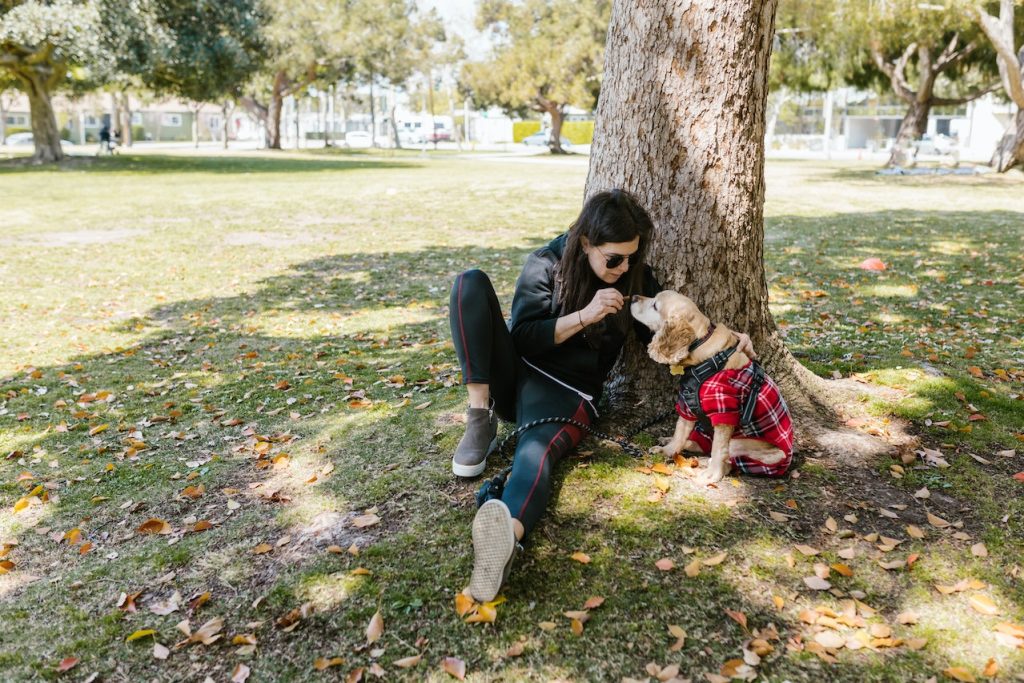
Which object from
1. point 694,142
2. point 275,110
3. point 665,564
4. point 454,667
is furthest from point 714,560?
point 275,110

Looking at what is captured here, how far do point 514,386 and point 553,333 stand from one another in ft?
1.34

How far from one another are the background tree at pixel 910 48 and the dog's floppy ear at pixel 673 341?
21.6m

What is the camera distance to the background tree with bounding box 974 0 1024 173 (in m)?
20.8

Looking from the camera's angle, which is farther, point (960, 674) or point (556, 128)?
point (556, 128)

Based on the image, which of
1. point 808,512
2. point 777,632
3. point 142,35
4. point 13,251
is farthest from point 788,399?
point 142,35

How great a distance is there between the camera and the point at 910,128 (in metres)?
30.4

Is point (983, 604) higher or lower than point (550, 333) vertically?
lower

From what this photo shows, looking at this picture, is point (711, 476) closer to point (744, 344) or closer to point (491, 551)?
point (744, 344)

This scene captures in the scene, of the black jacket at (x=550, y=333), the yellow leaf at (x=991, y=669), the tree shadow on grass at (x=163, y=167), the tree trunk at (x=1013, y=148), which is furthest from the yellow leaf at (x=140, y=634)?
the tree trunk at (x=1013, y=148)

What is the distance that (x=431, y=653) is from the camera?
2.82 metres

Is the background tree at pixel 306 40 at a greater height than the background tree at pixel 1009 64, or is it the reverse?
the background tree at pixel 306 40

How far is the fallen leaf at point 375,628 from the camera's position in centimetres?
290

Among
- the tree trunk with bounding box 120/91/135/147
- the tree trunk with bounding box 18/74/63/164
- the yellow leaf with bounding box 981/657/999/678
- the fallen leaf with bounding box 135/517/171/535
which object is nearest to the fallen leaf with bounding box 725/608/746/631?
the yellow leaf with bounding box 981/657/999/678

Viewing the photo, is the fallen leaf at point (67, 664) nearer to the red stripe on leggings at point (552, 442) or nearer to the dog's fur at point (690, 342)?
the red stripe on leggings at point (552, 442)
